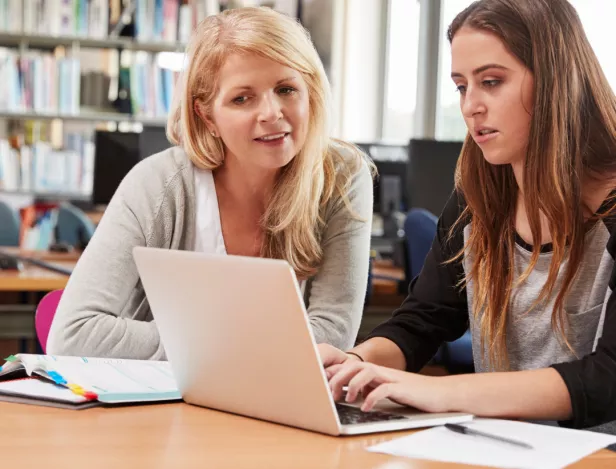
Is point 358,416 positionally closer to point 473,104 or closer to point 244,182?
point 473,104

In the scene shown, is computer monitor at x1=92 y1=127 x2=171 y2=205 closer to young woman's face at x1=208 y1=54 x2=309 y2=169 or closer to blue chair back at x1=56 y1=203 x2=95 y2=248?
blue chair back at x1=56 y1=203 x2=95 y2=248

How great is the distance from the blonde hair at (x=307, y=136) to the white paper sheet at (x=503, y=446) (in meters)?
0.79

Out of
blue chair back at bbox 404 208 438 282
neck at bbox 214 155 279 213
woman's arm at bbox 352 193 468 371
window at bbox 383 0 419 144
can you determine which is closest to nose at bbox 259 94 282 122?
neck at bbox 214 155 279 213

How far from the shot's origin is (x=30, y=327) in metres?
2.95

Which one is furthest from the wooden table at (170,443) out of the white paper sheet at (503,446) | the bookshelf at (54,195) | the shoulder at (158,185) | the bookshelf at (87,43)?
the bookshelf at (87,43)

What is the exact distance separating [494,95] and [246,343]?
0.60 metres

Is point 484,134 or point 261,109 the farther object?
point 261,109

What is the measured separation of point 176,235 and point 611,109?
88cm

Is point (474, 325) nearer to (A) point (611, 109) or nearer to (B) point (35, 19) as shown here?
(A) point (611, 109)

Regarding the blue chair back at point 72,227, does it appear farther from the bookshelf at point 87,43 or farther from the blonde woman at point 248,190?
the blonde woman at point 248,190

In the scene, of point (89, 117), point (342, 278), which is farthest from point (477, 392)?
point (89, 117)

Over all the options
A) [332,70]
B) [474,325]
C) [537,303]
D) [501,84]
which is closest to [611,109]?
[501,84]

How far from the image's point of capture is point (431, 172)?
391 centimetres

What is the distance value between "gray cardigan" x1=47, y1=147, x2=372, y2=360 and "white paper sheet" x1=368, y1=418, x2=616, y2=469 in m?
0.66
